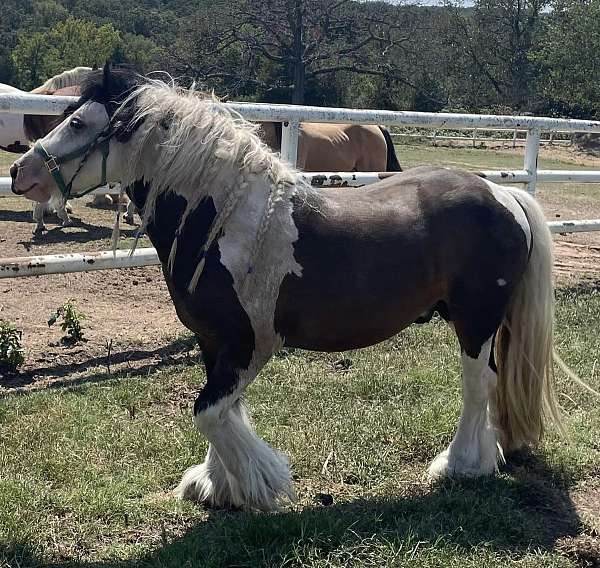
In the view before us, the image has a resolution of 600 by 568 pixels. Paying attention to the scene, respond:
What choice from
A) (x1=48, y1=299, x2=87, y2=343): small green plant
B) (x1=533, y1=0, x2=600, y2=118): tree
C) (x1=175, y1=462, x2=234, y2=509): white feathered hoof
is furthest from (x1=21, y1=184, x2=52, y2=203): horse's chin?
(x1=533, y1=0, x2=600, y2=118): tree

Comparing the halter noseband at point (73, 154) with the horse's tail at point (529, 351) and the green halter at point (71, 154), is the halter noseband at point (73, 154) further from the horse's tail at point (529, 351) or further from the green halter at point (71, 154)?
the horse's tail at point (529, 351)

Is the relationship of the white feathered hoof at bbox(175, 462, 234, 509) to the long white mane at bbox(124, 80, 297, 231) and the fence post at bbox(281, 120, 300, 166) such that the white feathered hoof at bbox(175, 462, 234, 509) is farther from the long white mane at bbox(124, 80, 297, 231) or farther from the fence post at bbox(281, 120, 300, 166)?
the fence post at bbox(281, 120, 300, 166)

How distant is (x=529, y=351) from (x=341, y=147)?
627 cm

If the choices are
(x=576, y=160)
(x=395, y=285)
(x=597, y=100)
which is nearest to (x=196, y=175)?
(x=395, y=285)

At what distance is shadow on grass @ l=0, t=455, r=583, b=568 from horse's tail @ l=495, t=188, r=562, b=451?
353 millimetres

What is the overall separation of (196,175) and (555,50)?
40.2 meters

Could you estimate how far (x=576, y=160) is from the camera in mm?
24578

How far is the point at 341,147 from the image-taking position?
9.36m

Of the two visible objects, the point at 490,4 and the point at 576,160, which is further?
the point at 490,4

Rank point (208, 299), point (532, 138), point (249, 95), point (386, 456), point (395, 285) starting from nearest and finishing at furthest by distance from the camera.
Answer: point (208, 299) < point (395, 285) < point (386, 456) < point (532, 138) < point (249, 95)

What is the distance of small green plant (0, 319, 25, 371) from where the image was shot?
4.43 meters

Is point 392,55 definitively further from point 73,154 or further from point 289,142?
point 73,154

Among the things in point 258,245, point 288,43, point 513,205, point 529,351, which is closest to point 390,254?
point 258,245

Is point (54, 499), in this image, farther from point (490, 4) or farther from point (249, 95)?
point (490, 4)
